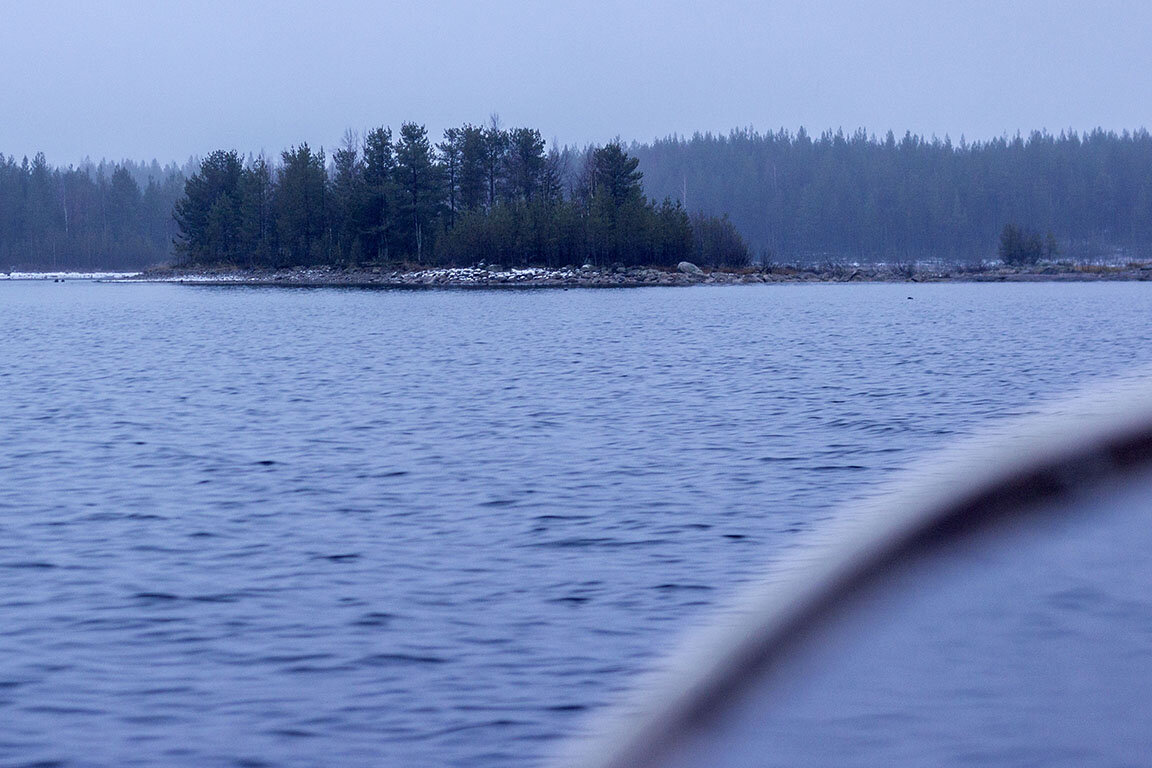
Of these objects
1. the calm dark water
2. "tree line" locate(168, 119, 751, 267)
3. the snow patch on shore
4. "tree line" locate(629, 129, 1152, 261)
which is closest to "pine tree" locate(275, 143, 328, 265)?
"tree line" locate(168, 119, 751, 267)

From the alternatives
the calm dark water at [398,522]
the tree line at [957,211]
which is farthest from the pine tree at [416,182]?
the tree line at [957,211]

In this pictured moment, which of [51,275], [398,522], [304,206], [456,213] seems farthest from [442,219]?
[398,522]

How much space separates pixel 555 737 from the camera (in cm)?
630

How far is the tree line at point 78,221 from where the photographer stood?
16250 centimetres

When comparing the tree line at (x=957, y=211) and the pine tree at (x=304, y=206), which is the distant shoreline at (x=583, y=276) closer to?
the pine tree at (x=304, y=206)

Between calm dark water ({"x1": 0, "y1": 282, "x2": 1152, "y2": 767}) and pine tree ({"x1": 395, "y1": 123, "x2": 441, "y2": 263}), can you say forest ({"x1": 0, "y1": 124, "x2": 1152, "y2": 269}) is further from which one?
calm dark water ({"x1": 0, "y1": 282, "x2": 1152, "y2": 767})

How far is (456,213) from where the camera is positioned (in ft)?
344

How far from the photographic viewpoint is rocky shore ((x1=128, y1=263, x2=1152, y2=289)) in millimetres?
95562

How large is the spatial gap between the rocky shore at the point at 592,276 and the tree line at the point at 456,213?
1252mm

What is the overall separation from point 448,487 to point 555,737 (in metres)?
7.53

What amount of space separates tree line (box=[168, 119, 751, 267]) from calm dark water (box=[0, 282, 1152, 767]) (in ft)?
211

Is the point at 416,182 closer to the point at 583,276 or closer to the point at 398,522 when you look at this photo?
the point at 583,276

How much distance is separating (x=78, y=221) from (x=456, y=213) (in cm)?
9082

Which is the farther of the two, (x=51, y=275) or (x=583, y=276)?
(x=51, y=275)
